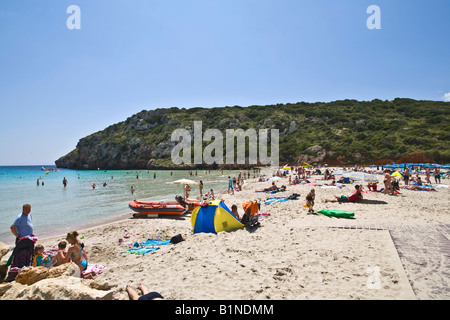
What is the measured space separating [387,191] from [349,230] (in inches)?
374

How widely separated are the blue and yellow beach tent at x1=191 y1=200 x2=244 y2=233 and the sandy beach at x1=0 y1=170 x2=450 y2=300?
389 millimetres

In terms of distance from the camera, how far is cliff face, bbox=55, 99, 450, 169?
50844 mm

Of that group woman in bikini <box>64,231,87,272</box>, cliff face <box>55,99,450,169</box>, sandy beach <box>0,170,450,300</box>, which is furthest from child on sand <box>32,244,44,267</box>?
cliff face <box>55,99,450,169</box>

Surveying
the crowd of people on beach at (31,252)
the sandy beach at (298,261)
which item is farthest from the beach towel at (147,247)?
the crowd of people on beach at (31,252)

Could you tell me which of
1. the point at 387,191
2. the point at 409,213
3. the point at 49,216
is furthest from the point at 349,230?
the point at 49,216

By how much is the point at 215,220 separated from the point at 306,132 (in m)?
68.4

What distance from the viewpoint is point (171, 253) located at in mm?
6125

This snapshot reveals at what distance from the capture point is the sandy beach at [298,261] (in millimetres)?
3691

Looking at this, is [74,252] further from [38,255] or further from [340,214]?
[340,214]

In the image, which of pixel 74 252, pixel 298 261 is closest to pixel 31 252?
pixel 74 252

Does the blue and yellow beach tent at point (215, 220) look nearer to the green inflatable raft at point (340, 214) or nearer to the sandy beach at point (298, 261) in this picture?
the sandy beach at point (298, 261)

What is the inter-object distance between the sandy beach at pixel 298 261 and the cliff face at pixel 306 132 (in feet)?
157

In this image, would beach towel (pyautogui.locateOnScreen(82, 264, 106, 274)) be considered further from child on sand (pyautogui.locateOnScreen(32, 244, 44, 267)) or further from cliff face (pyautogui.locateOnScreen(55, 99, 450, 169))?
cliff face (pyautogui.locateOnScreen(55, 99, 450, 169))

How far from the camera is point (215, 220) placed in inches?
310
